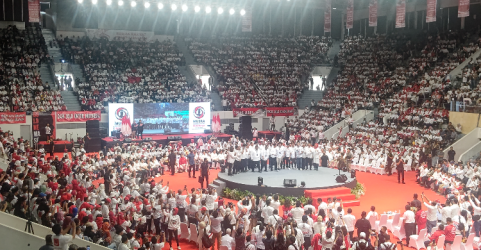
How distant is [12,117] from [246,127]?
15136mm

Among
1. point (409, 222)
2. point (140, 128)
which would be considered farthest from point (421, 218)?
point (140, 128)

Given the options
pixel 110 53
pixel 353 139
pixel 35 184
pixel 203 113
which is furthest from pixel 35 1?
pixel 353 139

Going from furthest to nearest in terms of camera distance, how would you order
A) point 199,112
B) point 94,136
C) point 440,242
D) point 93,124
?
point 199,112 → point 94,136 → point 93,124 → point 440,242

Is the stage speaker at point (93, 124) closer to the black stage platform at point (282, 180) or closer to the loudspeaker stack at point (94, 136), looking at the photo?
the loudspeaker stack at point (94, 136)

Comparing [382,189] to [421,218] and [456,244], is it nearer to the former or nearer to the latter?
[421,218]

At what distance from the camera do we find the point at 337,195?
58.2ft

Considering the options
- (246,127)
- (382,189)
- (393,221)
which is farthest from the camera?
(246,127)

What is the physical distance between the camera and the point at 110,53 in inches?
1377

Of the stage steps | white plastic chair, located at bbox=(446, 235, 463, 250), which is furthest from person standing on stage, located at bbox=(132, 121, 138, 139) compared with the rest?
white plastic chair, located at bbox=(446, 235, 463, 250)

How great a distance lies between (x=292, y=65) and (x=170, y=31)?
37.5 ft

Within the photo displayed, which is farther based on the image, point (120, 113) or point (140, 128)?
point (120, 113)

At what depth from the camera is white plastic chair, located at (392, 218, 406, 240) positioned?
44.4ft

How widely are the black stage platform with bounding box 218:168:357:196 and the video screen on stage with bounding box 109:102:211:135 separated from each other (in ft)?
Result: 39.7

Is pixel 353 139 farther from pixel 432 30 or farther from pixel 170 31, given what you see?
pixel 170 31
